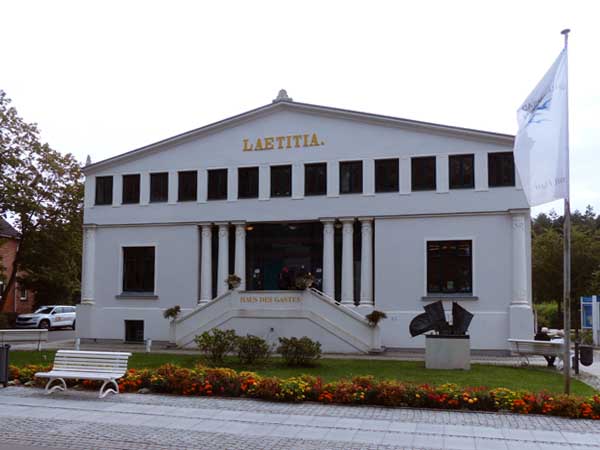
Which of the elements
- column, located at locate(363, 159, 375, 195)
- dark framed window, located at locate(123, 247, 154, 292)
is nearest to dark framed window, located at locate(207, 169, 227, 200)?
dark framed window, located at locate(123, 247, 154, 292)

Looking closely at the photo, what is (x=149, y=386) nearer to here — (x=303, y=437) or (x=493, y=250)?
(x=303, y=437)

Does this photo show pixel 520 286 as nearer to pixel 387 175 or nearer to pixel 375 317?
pixel 375 317

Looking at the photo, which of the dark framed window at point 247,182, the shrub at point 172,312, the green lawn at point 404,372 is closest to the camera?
the green lawn at point 404,372

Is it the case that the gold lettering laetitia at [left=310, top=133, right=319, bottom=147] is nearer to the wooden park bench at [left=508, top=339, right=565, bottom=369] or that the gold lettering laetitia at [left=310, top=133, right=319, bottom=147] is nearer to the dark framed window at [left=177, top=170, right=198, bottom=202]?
the dark framed window at [left=177, top=170, right=198, bottom=202]

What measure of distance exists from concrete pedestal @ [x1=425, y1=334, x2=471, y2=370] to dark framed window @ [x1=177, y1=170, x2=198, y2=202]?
1445 centimetres

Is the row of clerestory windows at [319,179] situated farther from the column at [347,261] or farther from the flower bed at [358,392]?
the flower bed at [358,392]

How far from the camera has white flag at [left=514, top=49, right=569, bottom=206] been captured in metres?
13.3

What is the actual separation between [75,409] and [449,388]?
23.1 ft

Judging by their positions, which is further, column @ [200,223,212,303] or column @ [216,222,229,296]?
column @ [200,223,212,303]

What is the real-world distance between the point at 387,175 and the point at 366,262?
12.0ft

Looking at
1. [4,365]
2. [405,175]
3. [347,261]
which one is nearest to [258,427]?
[4,365]

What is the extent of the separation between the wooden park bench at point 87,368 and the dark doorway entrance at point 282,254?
14.8m

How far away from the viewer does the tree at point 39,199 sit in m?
37.3

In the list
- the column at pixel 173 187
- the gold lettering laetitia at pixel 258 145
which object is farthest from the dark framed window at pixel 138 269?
the gold lettering laetitia at pixel 258 145
